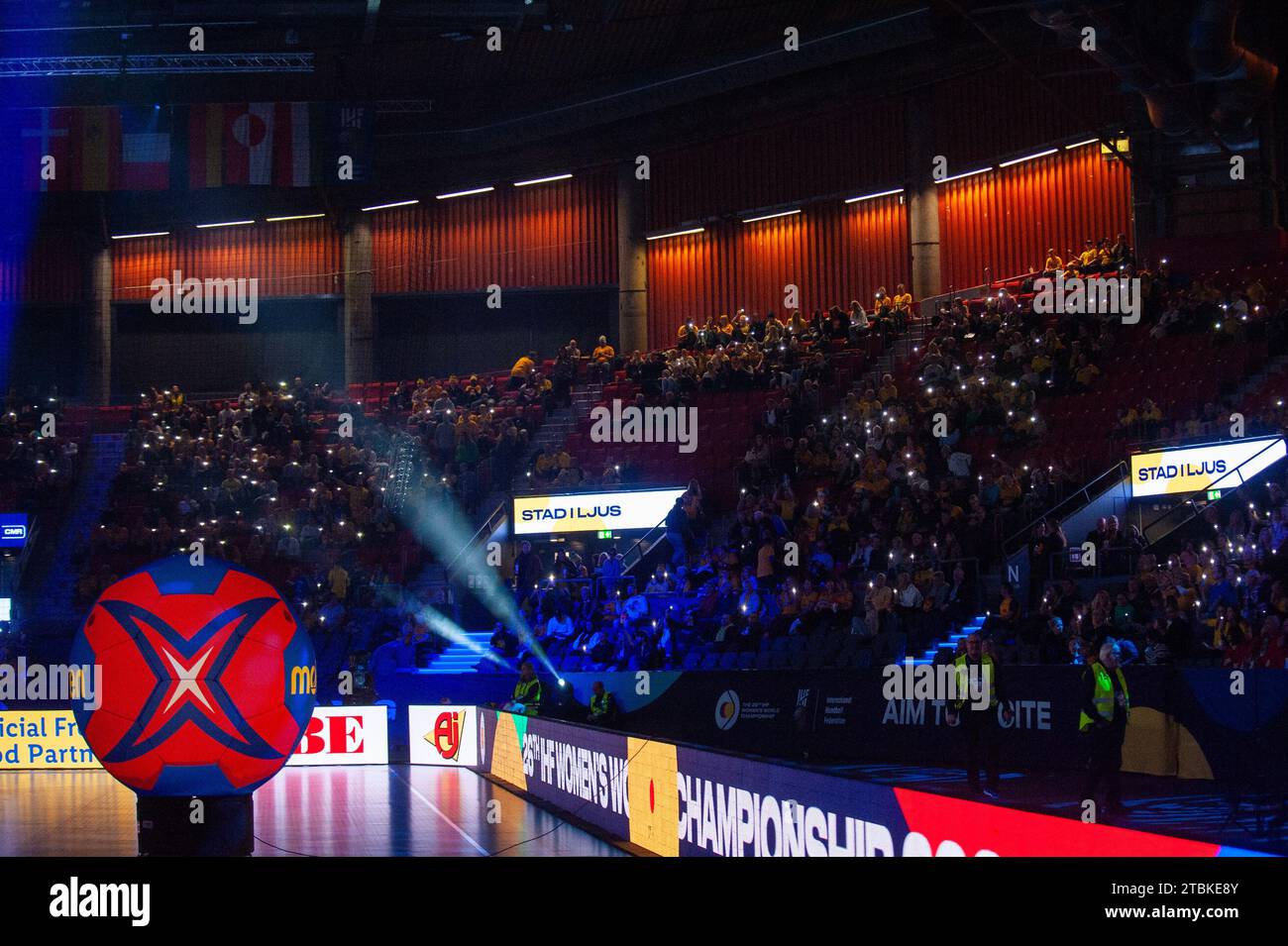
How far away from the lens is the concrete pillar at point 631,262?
4081cm

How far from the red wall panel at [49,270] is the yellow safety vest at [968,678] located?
34.5m

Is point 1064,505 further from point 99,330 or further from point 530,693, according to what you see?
point 99,330

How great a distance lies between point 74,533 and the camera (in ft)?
101

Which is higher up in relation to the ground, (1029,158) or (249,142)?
(249,142)

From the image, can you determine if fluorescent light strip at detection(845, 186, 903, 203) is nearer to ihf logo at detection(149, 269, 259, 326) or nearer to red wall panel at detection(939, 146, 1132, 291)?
red wall panel at detection(939, 146, 1132, 291)

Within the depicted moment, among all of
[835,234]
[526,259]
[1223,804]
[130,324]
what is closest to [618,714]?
[1223,804]

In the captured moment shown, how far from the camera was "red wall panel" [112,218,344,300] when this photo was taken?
141ft

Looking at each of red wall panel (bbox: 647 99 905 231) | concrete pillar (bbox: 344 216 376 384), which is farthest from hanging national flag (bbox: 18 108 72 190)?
red wall panel (bbox: 647 99 905 231)

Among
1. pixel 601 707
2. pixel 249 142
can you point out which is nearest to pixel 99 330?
pixel 249 142

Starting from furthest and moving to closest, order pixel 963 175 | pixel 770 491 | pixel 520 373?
pixel 963 175, pixel 520 373, pixel 770 491

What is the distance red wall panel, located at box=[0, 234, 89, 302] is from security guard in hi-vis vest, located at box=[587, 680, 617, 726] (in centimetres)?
2801

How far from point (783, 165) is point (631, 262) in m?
4.97

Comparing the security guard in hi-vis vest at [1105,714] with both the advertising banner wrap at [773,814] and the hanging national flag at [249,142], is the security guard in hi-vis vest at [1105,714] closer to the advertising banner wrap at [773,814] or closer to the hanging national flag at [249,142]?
the advertising banner wrap at [773,814]
